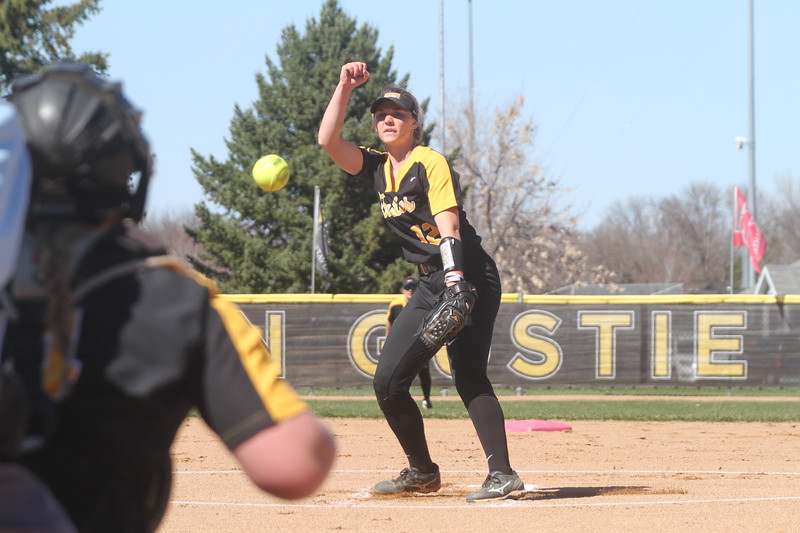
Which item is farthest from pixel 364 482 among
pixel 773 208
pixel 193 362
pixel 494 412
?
pixel 773 208

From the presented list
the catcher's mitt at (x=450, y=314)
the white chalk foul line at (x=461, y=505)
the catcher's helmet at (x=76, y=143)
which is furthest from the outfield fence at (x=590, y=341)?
the catcher's helmet at (x=76, y=143)

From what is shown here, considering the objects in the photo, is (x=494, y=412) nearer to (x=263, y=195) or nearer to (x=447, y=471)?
(x=447, y=471)

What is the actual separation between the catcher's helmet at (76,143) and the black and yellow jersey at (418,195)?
3931 millimetres

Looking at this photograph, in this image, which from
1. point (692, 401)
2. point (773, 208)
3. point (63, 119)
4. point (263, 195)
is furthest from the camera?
point (773, 208)

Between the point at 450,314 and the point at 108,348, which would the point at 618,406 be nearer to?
the point at 450,314

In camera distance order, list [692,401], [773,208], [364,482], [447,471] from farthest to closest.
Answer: [773,208] < [692,401] < [447,471] < [364,482]

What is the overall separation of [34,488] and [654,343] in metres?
18.6

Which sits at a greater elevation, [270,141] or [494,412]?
[270,141]

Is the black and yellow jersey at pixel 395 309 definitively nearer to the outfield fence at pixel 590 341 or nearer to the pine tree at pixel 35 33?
the outfield fence at pixel 590 341

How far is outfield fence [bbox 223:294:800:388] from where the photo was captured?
19.3m

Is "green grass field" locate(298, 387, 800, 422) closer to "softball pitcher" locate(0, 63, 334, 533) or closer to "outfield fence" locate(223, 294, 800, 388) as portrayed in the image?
"outfield fence" locate(223, 294, 800, 388)

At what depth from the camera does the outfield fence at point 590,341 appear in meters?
19.3

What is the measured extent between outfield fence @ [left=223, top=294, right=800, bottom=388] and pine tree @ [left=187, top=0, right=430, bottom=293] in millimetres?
14311

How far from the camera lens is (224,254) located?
1410 inches
